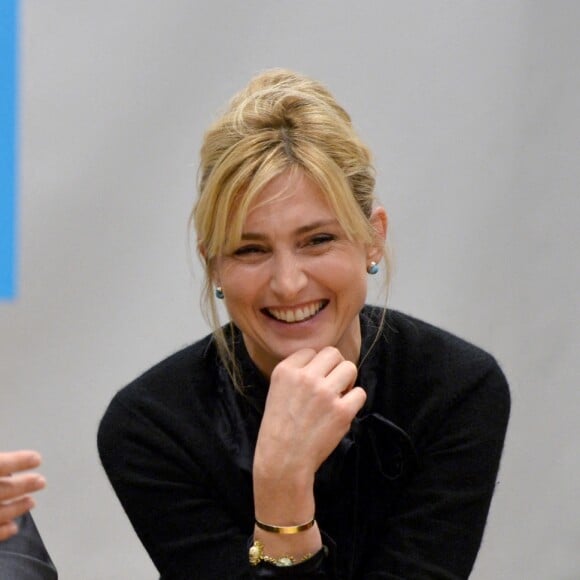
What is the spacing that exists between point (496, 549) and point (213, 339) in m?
1.03

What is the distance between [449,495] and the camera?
1.50 meters

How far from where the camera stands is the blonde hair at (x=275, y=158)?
4.78 feet

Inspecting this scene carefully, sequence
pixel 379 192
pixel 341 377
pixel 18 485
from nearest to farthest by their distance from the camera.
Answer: pixel 18 485 → pixel 341 377 → pixel 379 192

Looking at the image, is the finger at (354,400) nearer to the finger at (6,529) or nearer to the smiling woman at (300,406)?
the smiling woman at (300,406)

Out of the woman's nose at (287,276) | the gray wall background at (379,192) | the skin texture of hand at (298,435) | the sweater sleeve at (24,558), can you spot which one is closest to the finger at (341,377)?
the skin texture of hand at (298,435)

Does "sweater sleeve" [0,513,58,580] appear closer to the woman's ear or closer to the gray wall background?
the woman's ear

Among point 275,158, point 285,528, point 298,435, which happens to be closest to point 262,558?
point 285,528

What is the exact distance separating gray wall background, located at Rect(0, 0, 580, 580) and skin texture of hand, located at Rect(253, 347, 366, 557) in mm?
738

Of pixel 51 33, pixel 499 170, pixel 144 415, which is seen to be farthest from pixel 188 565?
pixel 499 170

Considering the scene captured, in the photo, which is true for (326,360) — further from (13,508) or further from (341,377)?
(13,508)

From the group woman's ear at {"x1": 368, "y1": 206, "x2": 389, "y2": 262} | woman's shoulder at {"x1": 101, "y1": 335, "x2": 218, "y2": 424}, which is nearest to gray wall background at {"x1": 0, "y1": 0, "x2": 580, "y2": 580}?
woman's shoulder at {"x1": 101, "y1": 335, "x2": 218, "y2": 424}

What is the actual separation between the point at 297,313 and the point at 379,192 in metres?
0.82

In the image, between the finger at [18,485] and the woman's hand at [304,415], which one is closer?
the finger at [18,485]

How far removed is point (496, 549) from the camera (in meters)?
2.42
